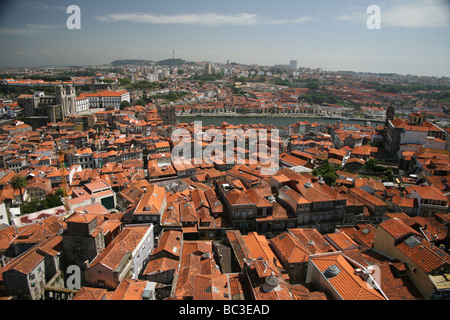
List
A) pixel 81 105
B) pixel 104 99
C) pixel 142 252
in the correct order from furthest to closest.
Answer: pixel 104 99, pixel 81 105, pixel 142 252

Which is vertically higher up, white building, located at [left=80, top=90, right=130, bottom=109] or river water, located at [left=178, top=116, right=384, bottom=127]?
white building, located at [left=80, top=90, right=130, bottom=109]

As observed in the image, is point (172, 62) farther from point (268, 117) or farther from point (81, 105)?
point (81, 105)

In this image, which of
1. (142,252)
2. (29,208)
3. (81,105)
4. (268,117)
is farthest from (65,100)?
(142,252)

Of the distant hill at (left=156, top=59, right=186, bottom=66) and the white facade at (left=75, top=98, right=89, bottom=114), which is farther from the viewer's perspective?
the distant hill at (left=156, top=59, right=186, bottom=66)

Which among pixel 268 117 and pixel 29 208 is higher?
pixel 268 117

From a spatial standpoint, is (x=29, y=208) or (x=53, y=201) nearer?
(x=29, y=208)

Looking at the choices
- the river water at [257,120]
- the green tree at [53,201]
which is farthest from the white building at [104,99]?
the green tree at [53,201]

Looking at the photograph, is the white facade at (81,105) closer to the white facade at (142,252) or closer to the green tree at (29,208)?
the green tree at (29,208)

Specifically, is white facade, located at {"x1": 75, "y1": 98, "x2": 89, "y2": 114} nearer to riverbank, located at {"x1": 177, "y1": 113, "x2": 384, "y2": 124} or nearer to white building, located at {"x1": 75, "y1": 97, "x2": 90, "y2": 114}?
white building, located at {"x1": 75, "y1": 97, "x2": 90, "y2": 114}

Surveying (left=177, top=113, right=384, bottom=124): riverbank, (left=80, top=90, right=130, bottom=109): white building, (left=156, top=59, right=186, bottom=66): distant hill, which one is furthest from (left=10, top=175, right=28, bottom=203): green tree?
(left=156, top=59, right=186, bottom=66): distant hill

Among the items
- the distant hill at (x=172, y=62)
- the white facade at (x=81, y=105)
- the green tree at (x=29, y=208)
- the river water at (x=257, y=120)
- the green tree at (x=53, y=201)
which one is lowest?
the green tree at (x=29, y=208)

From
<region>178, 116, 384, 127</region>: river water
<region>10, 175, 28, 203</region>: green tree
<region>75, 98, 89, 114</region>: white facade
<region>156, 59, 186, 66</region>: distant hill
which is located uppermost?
<region>156, 59, 186, 66</region>: distant hill

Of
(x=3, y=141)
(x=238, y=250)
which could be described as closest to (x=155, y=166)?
(x=238, y=250)
